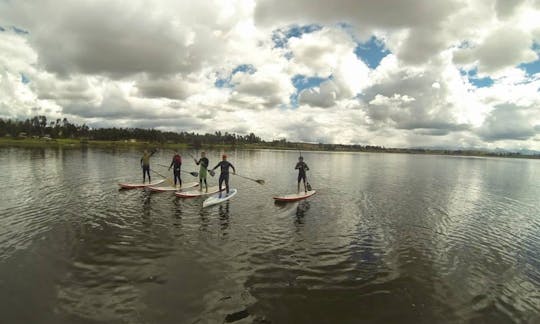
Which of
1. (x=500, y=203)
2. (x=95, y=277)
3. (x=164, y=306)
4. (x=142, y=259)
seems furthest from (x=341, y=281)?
(x=500, y=203)

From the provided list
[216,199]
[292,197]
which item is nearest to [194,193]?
[216,199]

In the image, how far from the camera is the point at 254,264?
12.0m

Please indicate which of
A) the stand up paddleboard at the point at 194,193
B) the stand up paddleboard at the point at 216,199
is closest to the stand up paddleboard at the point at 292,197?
the stand up paddleboard at the point at 216,199

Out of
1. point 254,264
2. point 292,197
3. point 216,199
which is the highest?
point 216,199

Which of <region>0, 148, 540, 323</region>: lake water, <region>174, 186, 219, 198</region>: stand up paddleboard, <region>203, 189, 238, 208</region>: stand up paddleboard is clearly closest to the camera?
<region>0, 148, 540, 323</region>: lake water

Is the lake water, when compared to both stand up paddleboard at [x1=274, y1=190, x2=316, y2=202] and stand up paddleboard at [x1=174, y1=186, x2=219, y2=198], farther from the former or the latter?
stand up paddleboard at [x1=274, y1=190, x2=316, y2=202]

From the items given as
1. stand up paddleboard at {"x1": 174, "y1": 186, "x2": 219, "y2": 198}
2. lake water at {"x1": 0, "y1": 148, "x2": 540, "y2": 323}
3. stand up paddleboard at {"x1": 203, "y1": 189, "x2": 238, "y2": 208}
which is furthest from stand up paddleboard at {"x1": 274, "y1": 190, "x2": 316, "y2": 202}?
stand up paddleboard at {"x1": 174, "y1": 186, "x2": 219, "y2": 198}

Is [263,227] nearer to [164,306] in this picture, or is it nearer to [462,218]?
[164,306]

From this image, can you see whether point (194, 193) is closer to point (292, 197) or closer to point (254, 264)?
point (292, 197)

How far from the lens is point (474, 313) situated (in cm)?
946

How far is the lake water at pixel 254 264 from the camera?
29.1 ft

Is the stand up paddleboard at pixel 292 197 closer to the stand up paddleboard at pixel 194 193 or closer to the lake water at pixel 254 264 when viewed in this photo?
the lake water at pixel 254 264

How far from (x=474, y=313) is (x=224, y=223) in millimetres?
12911

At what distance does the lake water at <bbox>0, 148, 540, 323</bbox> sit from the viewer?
29.1 ft
